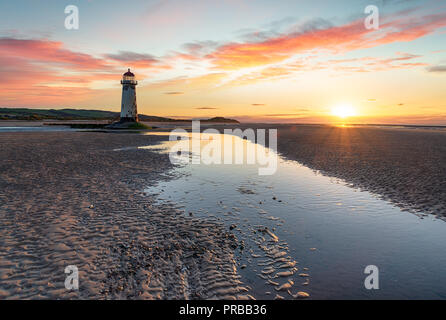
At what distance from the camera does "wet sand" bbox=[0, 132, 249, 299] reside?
16.7 feet

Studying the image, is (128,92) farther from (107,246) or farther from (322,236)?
(322,236)

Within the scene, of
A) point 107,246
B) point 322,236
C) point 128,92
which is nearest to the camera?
point 107,246

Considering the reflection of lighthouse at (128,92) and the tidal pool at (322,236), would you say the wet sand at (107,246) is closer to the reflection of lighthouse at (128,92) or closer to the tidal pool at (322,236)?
the tidal pool at (322,236)

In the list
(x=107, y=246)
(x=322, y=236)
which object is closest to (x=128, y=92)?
(x=107, y=246)

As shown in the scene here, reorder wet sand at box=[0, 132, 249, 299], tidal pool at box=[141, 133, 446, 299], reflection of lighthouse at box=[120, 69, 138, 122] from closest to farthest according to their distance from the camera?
1. wet sand at box=[0, 132, 249, 299]
2. tidal pool at box=[141, 133, 446, 299]
3. reflection of lighthouse at box=[120, 69, 138, 122]

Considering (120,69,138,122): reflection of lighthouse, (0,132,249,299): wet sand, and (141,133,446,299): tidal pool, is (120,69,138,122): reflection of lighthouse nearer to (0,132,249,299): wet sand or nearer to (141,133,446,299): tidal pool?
(0,132,249,299): wet sand

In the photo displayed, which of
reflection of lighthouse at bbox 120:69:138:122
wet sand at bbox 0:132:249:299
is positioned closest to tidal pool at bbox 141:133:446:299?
wet sand at bbox 0:132:249:299

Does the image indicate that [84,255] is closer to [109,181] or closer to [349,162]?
[109,181]

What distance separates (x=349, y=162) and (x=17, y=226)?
21.5 metres

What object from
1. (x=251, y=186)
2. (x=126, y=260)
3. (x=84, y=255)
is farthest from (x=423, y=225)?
(x=84, y=255)

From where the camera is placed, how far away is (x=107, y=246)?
6.78 meters

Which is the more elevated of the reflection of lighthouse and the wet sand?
the reflection of lighthouse

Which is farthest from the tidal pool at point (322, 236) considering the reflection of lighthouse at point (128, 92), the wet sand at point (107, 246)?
the reflection of lighthouse at point (128, 92)

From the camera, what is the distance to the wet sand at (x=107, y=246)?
510 centimetres
